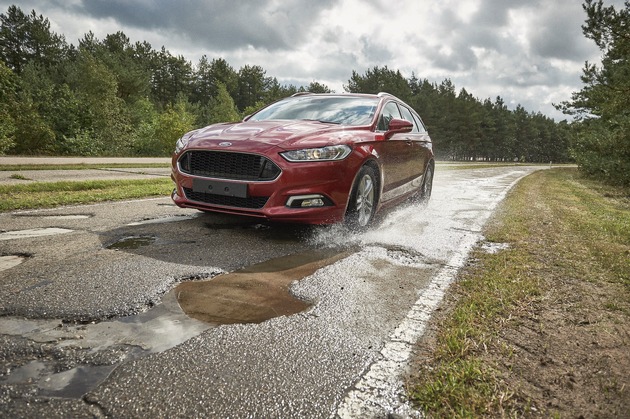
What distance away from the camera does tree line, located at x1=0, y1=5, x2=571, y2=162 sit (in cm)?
2651

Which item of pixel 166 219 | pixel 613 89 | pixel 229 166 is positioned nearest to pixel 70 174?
pixel 166 219

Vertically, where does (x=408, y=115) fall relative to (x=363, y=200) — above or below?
above

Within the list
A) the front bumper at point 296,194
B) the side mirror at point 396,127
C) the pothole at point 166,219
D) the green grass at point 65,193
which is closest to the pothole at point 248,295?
the front bumper at point 296,194

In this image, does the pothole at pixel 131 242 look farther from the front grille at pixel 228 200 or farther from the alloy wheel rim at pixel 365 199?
the alloy wheel rim at pixel 365 199

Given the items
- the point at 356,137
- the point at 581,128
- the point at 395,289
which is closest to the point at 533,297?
the point at 395,289

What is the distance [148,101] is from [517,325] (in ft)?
161

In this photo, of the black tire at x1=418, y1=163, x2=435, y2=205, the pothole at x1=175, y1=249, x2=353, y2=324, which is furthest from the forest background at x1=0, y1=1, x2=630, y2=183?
the pothole at x1=175, y1=249, x2=353, y2=324

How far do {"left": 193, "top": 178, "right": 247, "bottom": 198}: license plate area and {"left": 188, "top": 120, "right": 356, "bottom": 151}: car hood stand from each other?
1.19ft

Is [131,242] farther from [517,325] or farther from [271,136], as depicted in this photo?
[517,325]

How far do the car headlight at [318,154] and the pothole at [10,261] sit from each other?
2.31 meters

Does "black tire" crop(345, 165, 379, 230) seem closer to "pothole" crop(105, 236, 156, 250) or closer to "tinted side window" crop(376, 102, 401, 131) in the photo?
"tinted side window" crop(376, 102, 401, 131)

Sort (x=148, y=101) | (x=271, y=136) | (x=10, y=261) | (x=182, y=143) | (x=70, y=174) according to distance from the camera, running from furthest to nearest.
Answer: (x=148, y=101) < (x=70, y=174) < (x=182, y=143) < (x=271, y=136) < (x=10, y=261)

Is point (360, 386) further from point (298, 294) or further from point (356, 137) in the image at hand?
point (356, 137)

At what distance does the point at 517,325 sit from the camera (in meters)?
2.34
